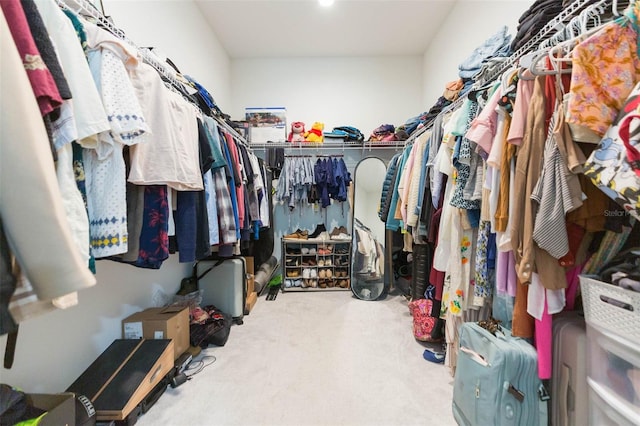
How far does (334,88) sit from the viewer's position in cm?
350

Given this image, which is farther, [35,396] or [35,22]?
[35,396]

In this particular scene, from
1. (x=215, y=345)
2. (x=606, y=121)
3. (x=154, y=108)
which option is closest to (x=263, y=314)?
(x=215, y=345)

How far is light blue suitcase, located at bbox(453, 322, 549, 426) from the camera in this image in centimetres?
99

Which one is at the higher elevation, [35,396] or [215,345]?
[35,396]

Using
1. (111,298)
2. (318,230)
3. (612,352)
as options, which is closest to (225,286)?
(111,298)

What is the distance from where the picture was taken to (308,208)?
3.59 metres

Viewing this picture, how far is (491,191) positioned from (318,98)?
2943 millimetres

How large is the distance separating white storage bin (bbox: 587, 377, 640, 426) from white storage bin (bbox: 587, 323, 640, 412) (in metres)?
0.01

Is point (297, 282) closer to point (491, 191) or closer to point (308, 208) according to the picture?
point (308, 208)

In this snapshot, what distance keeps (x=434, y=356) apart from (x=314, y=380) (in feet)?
2.65

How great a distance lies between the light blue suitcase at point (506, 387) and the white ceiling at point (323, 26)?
2.97 metres

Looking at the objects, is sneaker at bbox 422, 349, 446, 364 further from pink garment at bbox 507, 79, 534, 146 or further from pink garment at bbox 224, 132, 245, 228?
pink garment at bbox 224, 132, 245, 228

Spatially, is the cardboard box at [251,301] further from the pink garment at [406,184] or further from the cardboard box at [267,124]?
the cardboard box at [267,124]

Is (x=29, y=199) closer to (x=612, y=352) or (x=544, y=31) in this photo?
(x=612, y=352)
